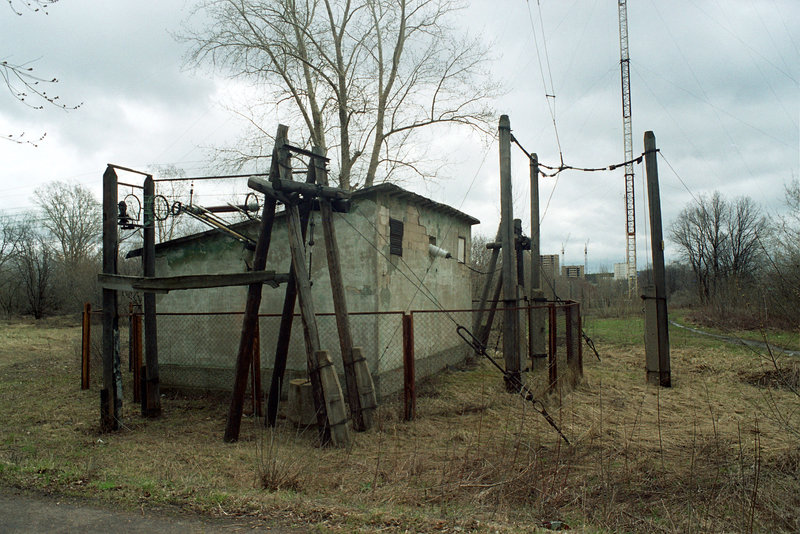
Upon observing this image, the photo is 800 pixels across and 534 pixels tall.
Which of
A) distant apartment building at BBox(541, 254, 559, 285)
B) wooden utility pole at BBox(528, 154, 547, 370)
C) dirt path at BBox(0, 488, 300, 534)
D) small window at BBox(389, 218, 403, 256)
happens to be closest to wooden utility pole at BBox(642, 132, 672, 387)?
wooden utility pole at BBox(528, 154, 547, 370)

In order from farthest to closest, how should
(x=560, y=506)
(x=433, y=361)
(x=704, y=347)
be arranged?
(x=704, y=347) → (x=433, y=361) → (x=560, y=506)

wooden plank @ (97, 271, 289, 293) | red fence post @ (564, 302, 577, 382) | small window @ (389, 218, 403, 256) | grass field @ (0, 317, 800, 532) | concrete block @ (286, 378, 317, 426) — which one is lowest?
grass field @ (0, 317, 800, 532)

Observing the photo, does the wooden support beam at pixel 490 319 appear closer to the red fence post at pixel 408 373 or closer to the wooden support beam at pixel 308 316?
the red fence post at pixel 408 373

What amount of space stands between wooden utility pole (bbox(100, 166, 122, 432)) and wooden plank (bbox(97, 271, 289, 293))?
1.08 feet

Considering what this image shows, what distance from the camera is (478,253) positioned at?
98.6 feet

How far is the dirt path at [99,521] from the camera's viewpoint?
3.78 m

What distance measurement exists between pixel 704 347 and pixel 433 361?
895 centimetres

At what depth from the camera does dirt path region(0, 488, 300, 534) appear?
3.78 meters

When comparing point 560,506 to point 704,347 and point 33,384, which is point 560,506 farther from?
point 704,347

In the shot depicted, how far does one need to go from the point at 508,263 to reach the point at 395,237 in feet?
7.63

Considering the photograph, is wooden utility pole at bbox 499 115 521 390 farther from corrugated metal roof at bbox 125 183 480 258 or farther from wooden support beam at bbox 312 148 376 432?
wooden support beam at bbox 312 148 376 432

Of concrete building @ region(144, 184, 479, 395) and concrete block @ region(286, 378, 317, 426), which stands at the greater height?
concrete building @ region(144, 184, 479, 395)

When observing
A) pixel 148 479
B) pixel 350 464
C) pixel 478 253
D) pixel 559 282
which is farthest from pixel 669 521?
pixel 559 282

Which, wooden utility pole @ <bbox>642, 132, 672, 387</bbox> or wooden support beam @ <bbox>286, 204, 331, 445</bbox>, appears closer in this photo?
wooden support beam @ <bbox>286, 204, 331, 445</bbox>
